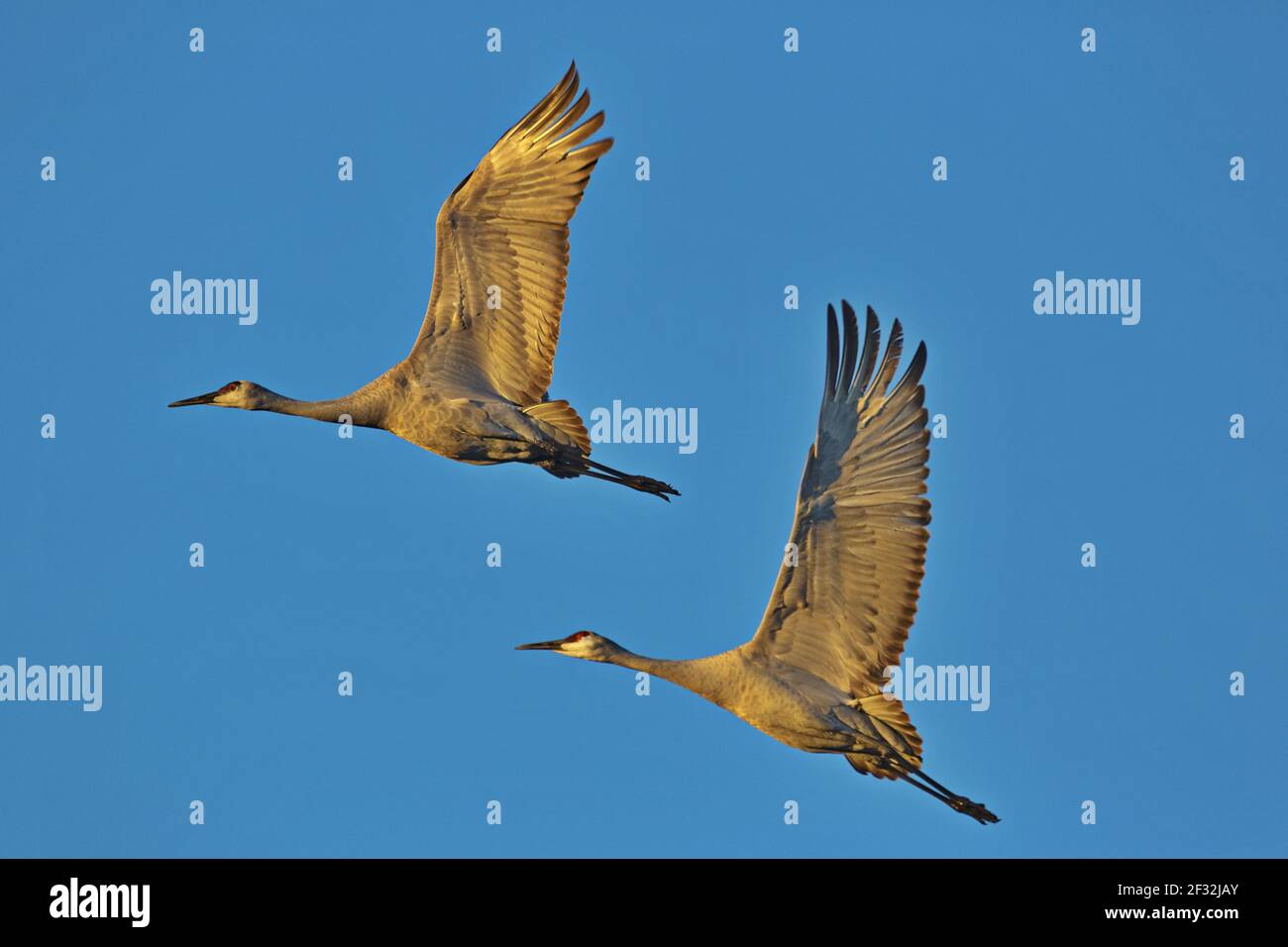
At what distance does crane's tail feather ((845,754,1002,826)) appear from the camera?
18.7 m

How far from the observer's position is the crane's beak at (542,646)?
1988cm

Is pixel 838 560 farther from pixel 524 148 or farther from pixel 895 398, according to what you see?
pixel 524 148

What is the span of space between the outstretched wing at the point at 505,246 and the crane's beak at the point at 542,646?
2.72 m

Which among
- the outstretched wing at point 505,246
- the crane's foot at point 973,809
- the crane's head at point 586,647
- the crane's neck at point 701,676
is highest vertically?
the outstretched wing at point 505,246

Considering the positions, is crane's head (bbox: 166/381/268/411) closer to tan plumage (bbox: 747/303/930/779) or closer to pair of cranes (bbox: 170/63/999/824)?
pair of cranes (bbox: 170/63/999/824)

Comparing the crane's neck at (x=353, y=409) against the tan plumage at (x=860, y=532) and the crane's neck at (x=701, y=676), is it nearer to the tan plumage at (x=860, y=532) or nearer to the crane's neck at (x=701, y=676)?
the crane's neck at (x=701, y=676)

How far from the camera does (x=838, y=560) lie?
59.7 feet

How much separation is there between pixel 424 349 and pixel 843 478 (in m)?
5.09

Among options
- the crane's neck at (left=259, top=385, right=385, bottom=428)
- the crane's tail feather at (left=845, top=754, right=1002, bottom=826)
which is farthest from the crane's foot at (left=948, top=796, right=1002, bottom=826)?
the crane's neck at (left=259, top=385, right=385, bottom=428)

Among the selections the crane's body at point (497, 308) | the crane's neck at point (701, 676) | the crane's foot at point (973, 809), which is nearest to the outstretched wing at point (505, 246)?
the crane's body at point (497, 308)

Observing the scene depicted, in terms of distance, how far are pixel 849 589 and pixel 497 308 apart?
5.13 metres

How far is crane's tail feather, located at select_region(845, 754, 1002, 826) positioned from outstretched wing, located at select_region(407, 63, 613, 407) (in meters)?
5.35
